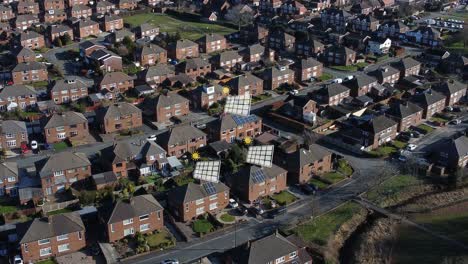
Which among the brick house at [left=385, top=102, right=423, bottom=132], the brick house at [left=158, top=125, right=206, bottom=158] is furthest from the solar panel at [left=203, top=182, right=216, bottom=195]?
the brick house at [left=385, top=102, right=423, bottom=132]

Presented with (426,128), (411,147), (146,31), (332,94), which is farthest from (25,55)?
(426,128)

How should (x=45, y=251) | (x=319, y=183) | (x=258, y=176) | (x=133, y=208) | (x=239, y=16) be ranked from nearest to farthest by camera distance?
1. (x=45, y=251)
2. (x=133, y=208)
3. (x=258, y=176)
4. (x=319, y=183)
5. (x=239, y=16)

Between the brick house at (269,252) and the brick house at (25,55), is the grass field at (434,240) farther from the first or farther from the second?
the brick house at (25,55)

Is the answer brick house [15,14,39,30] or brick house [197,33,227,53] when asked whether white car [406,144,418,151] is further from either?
brick house [15,14,39,30]

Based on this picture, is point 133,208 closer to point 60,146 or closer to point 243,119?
point 60,146

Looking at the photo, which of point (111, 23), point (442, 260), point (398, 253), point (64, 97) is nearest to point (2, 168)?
point (64, 97)

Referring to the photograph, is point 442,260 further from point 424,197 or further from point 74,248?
point 74,248
